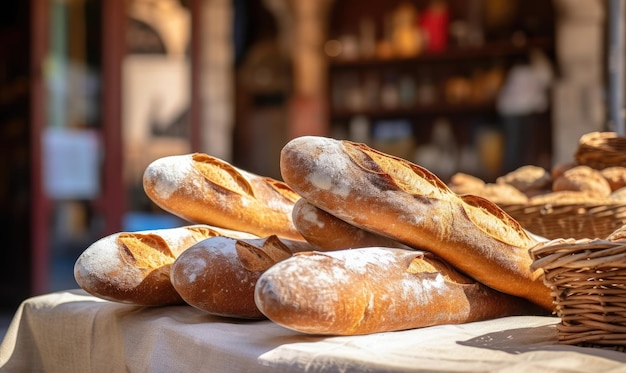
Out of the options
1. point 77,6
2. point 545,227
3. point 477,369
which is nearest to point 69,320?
point 477,369

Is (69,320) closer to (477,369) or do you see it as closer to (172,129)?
(477,369)

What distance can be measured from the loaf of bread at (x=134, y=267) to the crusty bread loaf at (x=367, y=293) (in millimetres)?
388

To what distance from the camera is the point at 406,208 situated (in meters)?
1.36

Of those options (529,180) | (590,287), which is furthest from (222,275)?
(529,180)

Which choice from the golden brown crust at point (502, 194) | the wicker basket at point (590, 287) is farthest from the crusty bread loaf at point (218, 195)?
the wicker basket at point (590, 287)

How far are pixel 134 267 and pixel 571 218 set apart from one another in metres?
0.96

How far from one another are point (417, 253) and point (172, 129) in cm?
514

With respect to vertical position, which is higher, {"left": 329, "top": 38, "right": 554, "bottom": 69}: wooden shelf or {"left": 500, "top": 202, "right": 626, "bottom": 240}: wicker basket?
{"left": 329, "top": 38, "right": 554, "bottom": 69}: wooden shelf

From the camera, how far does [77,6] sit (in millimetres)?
5250

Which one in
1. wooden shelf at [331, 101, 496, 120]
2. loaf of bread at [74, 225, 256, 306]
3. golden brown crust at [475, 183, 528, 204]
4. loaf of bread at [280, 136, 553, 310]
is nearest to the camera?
loaf of bread at [280, 136, 553, 310]

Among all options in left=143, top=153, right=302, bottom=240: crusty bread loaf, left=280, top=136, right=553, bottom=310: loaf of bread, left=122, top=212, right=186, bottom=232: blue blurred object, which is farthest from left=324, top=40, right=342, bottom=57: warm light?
left=280, top=136, right=553, bottom=310: loaf of bread

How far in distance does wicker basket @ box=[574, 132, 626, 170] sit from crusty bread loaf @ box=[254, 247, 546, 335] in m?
0.98

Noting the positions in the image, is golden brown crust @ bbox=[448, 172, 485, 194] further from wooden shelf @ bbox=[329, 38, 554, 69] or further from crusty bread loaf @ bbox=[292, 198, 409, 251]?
wooden shelf @ bbox=[329, 38, 554, 69]

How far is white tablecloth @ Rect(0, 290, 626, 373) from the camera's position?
1.07 meters
